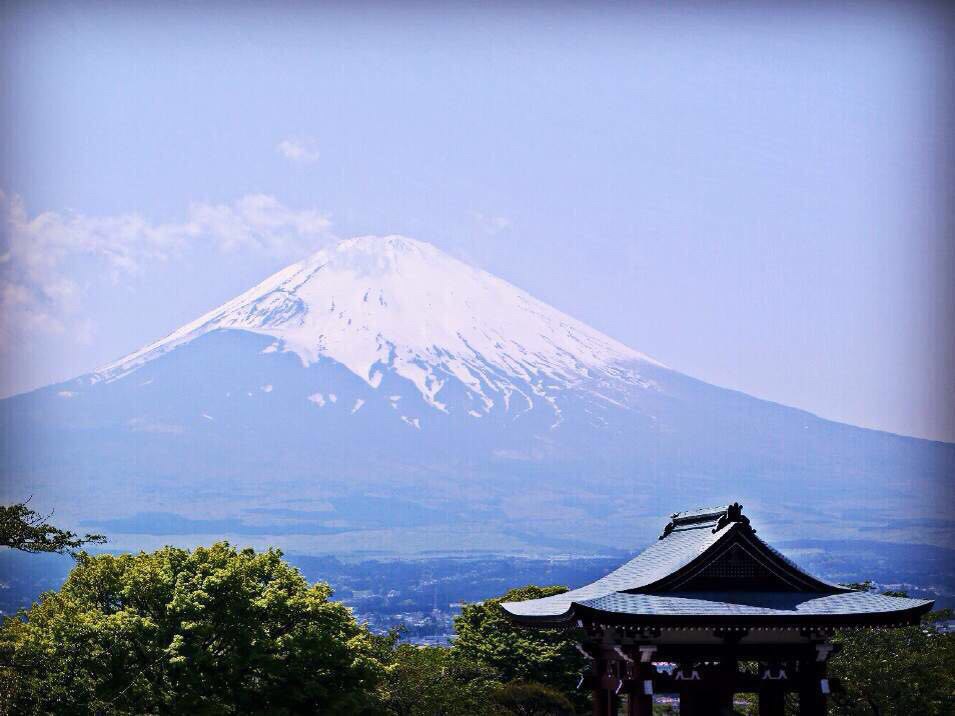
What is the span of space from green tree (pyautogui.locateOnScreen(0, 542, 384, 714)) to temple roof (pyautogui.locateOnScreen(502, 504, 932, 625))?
5346 mm

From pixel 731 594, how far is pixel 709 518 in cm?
108

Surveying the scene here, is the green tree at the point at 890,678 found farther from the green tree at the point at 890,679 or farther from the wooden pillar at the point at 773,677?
the wooden pillar at the point at 773,677

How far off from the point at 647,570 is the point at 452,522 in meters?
100

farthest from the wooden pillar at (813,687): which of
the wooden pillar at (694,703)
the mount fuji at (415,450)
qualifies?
the mount fuji at (415,450)

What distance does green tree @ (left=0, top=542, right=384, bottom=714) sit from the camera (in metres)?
19.0

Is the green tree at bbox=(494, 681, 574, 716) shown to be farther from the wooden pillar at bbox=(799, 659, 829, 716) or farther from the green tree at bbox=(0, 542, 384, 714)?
the wooden pillar at bbox=(799, 659, 829, 716)

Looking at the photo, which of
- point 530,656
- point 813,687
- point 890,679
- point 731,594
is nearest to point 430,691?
point 530,656

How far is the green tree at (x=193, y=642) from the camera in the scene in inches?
750

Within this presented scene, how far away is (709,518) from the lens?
16.3m

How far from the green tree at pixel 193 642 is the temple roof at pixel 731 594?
17.5 ft

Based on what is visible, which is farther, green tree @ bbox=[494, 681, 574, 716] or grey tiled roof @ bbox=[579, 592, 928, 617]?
green tree @ bbox=[494, 681, 574, 716]

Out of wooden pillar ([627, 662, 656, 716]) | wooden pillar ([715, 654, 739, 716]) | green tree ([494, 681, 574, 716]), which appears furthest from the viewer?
green tree ([494, 681, 574, 716])

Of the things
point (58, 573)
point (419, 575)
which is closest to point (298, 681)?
point (58, 573)

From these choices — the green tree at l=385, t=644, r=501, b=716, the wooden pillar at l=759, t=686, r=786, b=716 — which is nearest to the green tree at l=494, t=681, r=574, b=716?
the green tree at l=385, t=644, r=501, b=716
